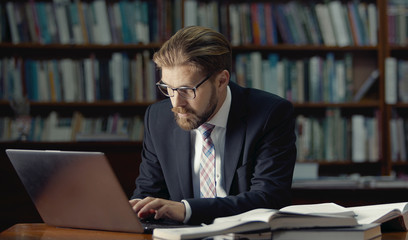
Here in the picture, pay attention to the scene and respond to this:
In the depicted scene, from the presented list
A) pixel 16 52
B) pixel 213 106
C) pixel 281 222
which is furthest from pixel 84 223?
pixel 16 52

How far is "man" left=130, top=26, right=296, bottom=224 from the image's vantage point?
1.76 meters

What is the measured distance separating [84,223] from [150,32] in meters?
2.25

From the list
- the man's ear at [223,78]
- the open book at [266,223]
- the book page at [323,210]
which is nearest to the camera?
the open book at [266,223]

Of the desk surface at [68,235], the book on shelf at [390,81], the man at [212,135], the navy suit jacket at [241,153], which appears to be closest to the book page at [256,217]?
the desk surface at [68,235]

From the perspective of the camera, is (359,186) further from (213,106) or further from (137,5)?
(137,5)

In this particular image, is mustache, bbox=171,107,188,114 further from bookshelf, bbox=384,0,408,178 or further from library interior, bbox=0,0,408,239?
bookshelf, bbox=384,0,408,178

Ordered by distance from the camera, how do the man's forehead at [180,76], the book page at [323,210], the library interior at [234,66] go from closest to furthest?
1. the book page at [323,210]
2. the man's forehead at [180,76]
3. the library interior at [234,66]

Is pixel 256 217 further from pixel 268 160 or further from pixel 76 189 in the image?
pixel 268 160

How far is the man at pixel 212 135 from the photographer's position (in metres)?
1.76

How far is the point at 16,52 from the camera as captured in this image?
3.64 meters

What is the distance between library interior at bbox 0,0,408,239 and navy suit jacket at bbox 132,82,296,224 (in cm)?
146

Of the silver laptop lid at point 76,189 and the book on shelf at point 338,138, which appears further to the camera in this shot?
the book on shelf at point 338,138

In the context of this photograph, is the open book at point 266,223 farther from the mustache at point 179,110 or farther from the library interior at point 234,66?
the library interior at point 234,66

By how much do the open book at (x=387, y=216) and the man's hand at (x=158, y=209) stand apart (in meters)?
0.43
